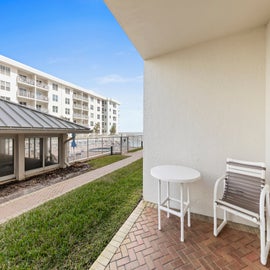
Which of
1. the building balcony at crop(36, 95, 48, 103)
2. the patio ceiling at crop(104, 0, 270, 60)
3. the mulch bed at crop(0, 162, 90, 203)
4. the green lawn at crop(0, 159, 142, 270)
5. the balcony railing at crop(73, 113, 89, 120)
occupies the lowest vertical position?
the mulch bed at crop(0, 162, 90, 203)

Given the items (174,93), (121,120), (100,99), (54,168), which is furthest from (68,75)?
(174,93)

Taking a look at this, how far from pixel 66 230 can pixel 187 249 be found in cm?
208

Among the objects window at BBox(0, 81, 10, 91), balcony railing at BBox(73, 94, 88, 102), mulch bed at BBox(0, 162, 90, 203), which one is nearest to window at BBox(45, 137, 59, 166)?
mulch bed at BBox(0, 162, 90, 203)

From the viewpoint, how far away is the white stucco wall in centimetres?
284

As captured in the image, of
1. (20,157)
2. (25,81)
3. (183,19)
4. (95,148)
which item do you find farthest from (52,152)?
(25,81)

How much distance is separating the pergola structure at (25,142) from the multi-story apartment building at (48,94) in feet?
75.8

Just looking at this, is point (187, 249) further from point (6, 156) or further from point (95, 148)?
point (95, 148)

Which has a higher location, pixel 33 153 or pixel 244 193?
pixel 33 153

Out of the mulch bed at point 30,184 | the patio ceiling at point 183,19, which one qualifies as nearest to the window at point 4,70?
the mulch bed at point 30,184

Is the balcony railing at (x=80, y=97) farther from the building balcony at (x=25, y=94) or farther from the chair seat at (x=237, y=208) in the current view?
the chair seat at (x=237, y=208)

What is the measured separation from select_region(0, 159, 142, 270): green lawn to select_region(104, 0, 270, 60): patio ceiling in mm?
3529

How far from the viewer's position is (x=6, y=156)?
5926mm

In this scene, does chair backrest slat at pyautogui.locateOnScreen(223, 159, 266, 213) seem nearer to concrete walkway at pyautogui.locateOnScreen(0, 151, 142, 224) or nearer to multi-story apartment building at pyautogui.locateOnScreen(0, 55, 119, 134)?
concrete walkway at pyautogui.locateOnScreen(0, 151, 142, 224)

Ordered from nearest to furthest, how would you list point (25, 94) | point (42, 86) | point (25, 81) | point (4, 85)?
1. point (4, 85)
2. point (25, 81)
3. point (25, 94)
4. point (42, 86)
